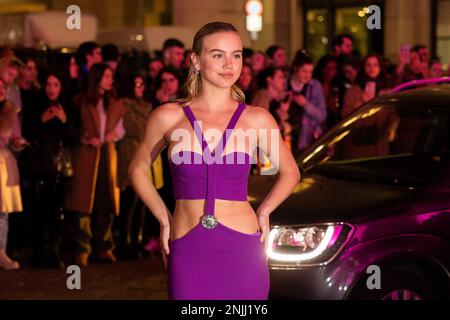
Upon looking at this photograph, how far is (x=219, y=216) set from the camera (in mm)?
4184

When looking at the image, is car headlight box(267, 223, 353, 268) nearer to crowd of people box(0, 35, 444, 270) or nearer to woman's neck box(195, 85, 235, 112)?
woman's neck box(195, 85, 235, 112)

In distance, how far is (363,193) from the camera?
19.9 feet

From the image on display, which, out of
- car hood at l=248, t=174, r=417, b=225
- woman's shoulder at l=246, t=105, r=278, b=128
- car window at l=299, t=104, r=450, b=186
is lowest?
car hood at l=248, t=174, r=417, b=225

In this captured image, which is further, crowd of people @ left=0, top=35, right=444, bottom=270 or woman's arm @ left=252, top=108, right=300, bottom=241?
crowd of people @ left=0, top=35, right=444, bottom=270

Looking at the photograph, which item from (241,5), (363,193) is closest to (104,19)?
(241,5)

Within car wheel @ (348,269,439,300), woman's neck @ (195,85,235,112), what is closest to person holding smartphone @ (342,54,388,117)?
car wheel @ (348,269,439,300)

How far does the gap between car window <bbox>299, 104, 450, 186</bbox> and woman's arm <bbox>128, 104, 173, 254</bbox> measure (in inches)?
89.6

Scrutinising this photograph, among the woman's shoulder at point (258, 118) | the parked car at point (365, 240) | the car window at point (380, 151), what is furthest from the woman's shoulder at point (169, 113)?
the car window at point (380, 151)

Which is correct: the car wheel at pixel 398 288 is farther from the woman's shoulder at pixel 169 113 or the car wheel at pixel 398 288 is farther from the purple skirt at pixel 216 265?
the woman's shoulder at pixel 169 113

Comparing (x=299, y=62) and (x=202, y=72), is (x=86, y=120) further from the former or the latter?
(x=202, y=72)

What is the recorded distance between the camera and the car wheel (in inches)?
221

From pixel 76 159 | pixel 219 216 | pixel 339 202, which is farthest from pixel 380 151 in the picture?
pixel 219 216

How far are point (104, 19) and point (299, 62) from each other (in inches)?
692

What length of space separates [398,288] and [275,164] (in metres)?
1.63
